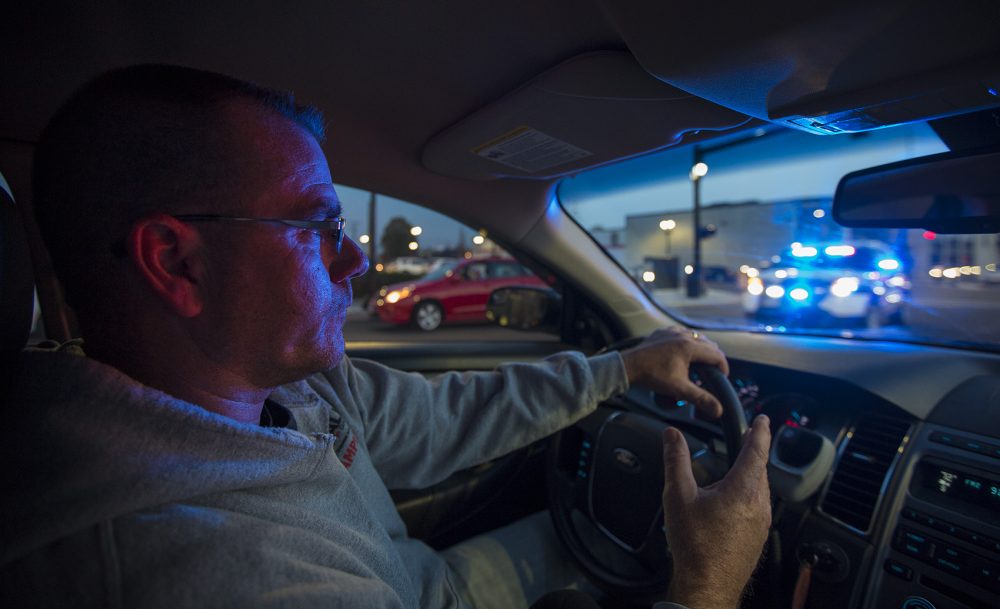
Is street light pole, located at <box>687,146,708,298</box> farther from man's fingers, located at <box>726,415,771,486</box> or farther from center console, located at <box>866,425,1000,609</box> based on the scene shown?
man's fingers, located at <box>726,415,771,486</box>

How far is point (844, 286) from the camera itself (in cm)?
354

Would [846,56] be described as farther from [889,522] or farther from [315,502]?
[315,502]

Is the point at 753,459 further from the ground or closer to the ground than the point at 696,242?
closer to the ground

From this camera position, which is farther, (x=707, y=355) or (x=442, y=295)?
(x=442, y=295)

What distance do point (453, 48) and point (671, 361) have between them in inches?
50.9

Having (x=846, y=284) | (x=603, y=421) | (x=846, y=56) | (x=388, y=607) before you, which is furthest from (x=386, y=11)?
(x=846, y=284)

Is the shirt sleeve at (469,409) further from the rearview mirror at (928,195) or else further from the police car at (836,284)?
the police car at (836,284)

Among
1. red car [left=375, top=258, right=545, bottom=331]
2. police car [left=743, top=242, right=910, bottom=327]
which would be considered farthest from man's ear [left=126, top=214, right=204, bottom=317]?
red car [left=375, top=258, right=545, bottom=331]

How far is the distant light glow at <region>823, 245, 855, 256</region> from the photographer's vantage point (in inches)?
115

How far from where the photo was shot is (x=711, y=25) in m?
1.16

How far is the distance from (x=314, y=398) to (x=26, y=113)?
5.12ft

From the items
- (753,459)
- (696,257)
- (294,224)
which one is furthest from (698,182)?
(294,224)

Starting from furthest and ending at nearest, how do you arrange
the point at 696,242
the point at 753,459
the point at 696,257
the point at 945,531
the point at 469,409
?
the point at 696,242, the point at 696,257, the point at 469,409, the point at 945,531, the point at 753,459

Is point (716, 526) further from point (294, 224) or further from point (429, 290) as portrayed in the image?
point (429, 290)
